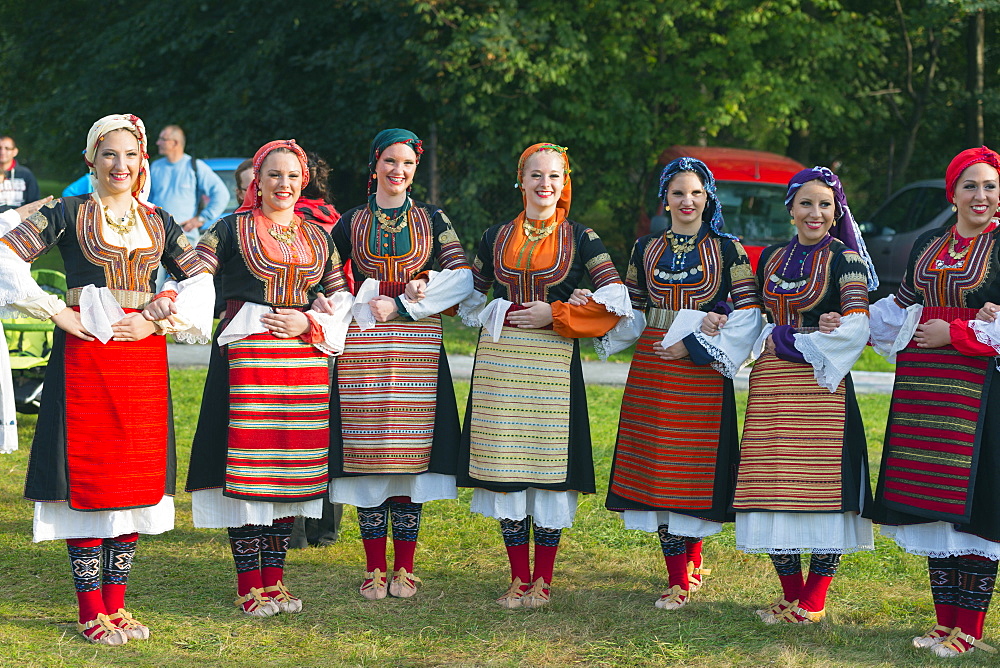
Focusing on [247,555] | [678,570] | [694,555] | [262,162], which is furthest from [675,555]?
[262,162]

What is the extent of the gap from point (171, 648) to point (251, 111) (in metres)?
11.3

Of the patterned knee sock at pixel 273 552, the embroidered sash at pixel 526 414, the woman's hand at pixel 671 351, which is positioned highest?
the woman's hand at pixel 671 351

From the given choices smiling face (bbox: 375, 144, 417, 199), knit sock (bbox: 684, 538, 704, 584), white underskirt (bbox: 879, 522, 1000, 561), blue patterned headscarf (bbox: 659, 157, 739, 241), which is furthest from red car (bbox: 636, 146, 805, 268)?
white underskirt (bbox: 879, 522, 1000, 561)

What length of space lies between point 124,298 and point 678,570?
→ 100.0 inches

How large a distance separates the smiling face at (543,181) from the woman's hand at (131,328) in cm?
165

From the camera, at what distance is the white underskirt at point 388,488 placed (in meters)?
4.72

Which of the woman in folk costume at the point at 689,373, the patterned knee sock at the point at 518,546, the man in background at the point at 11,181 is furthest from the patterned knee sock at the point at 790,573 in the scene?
the man in background at the point at 11,181

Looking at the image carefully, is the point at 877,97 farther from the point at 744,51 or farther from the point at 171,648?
the point at 171,648

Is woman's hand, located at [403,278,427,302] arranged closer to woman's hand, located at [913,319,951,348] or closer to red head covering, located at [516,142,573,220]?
red head covering, located at [516,142,573,220]

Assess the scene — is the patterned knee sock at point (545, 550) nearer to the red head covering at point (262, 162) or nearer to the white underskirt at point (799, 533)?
the white underskirt at point (799, 533)

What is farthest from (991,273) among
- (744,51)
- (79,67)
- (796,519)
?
(79,67)

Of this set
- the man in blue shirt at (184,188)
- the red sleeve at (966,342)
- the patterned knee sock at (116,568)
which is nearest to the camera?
the red sleeve at (966,342)

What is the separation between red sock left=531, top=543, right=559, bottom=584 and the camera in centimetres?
474

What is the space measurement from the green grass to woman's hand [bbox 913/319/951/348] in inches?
46.4
